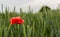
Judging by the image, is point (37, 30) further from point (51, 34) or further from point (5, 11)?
point (5, 11)

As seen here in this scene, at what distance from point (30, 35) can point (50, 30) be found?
0.71 feet

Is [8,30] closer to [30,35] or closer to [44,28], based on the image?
[30,35]

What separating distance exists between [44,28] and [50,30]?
48mm

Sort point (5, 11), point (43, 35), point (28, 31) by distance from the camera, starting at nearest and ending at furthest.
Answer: point (28, 31)
point (43, 35)
point (5, 11)

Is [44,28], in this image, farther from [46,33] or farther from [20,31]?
[20,31]

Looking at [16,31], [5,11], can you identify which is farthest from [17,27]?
[5,11]

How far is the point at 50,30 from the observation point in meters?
1.09

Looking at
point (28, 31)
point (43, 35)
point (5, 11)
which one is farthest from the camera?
point (5, 11)

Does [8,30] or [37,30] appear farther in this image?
[37,30]

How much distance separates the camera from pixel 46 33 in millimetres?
1049

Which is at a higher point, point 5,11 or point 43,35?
point 5,11

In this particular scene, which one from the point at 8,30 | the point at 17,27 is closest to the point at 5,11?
the point at 17,27

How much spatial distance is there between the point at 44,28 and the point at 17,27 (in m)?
0.16

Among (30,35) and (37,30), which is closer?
(30,35)
